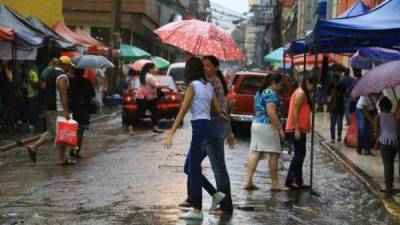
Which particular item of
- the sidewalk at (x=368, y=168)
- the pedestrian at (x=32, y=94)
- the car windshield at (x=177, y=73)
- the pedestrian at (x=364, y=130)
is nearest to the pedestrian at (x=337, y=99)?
the sidewalk at (x=368, y=168)

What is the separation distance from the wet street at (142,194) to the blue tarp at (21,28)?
2919 mm

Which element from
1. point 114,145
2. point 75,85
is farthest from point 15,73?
point 75,85

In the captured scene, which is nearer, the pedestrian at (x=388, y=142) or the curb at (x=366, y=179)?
the curb at (x=366, y=179)

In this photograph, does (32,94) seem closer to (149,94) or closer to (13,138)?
(13,138)

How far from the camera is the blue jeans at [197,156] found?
7.66 meters

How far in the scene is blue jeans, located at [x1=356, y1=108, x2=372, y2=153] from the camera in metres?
14.6

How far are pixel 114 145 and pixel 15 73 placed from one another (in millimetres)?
3599

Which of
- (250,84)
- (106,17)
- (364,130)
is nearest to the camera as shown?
(364,130)

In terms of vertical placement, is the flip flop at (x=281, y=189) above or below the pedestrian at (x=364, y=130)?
below

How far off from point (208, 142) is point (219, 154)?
0.64ft

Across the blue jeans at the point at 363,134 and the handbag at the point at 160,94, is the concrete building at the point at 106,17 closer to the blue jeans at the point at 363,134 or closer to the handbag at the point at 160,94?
the handbag at the point at 160,94

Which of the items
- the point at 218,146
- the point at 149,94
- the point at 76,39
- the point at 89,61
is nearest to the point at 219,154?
the point at 218,146

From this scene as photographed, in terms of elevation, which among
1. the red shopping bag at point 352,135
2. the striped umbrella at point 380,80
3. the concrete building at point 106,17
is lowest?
the red shopping bag at point 352,135

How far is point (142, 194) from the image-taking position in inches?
369
